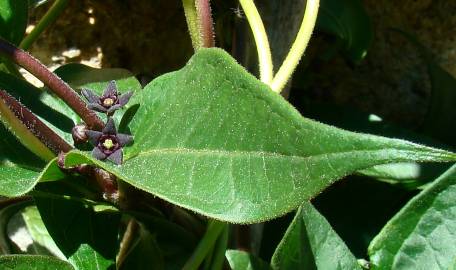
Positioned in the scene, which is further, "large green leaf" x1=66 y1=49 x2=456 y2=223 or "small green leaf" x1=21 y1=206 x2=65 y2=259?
"small green leaf" x1=21 y1=206 x2=65 y2=259

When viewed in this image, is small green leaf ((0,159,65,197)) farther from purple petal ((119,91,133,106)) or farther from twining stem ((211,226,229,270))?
twining stem ((211,226,229,270))

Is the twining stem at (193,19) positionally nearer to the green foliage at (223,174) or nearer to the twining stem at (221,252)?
the green foliage at (223,174)

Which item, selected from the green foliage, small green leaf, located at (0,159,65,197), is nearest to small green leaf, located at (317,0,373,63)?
the green foliage

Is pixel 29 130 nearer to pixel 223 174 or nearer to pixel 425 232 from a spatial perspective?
pixel 223 174

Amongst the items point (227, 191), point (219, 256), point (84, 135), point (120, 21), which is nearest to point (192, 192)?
point (227, 191)

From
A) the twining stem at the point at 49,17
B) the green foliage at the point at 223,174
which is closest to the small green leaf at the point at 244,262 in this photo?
the green foliage at the point at 223,174

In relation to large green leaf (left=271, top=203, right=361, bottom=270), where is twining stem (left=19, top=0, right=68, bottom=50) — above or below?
above

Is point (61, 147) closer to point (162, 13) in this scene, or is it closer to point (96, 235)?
point (96, 235)
